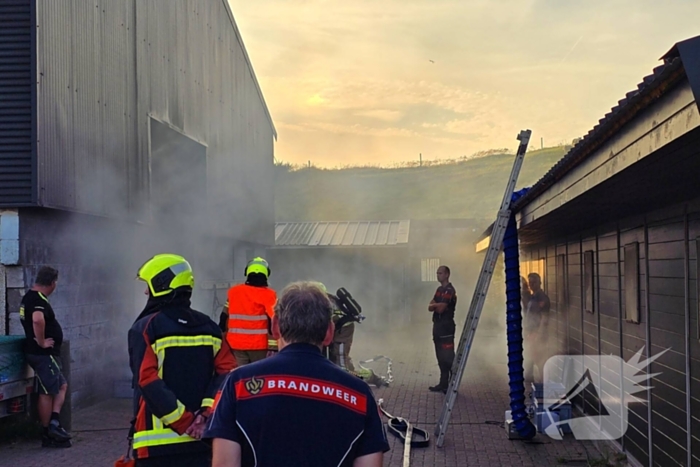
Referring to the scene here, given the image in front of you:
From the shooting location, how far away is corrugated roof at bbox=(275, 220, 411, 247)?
24047 mm

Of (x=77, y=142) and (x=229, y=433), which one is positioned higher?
(x=77, y=142)

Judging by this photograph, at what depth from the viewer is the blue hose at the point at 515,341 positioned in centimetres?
798

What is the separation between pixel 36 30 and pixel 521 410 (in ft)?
22.8

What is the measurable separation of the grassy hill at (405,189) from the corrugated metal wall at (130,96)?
42.4 meters

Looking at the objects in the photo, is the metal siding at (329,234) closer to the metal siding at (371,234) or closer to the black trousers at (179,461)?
the metal siding at (371,234)

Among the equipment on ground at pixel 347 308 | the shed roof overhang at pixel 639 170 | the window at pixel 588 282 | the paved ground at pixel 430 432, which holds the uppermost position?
the shed roof overhang at pixel 639 170

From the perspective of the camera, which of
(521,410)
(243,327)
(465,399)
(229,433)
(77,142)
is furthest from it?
(465,399)

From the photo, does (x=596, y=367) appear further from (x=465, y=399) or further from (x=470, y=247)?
(x=470, y=247)

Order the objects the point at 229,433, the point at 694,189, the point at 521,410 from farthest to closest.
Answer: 1. the point at 521,410
2. the point at 694,189
3. the point at 229,433

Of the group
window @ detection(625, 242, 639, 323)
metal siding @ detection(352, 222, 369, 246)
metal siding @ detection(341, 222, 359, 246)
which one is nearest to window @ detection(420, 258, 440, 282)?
metal siding @ detection(352, 222, 369, 246)

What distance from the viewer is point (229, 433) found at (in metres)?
2.44

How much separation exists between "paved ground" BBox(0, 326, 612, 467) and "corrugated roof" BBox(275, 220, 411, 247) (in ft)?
33.1

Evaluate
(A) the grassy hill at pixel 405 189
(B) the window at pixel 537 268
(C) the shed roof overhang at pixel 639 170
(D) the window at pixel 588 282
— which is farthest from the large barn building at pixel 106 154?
(A) the grassy hill at pixel 405 189

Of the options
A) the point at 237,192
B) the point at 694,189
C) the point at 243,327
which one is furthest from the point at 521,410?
the point at 237,192
